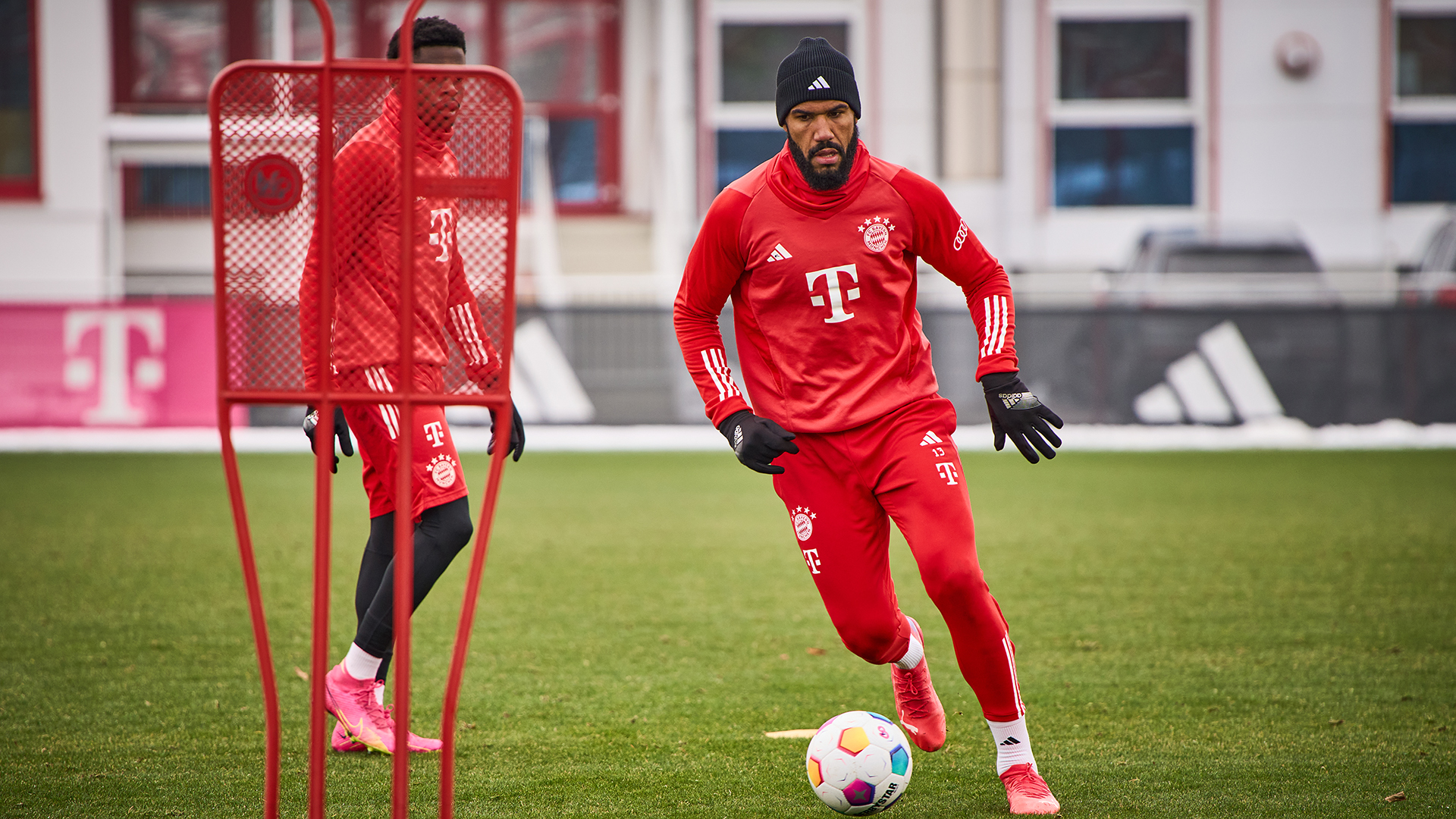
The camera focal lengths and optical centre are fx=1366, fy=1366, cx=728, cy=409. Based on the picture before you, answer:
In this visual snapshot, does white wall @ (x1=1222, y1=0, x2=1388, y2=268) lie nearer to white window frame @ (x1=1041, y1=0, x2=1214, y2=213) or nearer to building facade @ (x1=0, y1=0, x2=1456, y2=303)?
building facade @ (x1=0, y1=0, x2=1456, y2=303)

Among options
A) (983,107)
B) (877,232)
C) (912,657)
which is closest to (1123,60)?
(983,107)

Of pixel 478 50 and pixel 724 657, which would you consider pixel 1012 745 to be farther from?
pixel 478 50

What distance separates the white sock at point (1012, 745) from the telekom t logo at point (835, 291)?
3.95 ft

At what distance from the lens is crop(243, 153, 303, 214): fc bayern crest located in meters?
2.80

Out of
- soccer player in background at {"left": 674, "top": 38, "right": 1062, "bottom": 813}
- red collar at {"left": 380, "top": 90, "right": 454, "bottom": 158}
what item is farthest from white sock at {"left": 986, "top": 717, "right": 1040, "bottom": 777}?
red collar at {"left": 380, "top": 90, "right": 454, "bottom": 158}

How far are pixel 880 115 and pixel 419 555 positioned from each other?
16.7 meters

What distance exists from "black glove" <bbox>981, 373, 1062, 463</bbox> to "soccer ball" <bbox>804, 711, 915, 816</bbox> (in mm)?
844

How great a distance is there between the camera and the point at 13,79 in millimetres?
18797

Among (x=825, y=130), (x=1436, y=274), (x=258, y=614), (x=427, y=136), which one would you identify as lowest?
(x=258, y=614)

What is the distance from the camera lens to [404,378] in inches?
107

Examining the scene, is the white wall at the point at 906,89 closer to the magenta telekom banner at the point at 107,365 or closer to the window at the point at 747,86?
the window at the point at 747,86

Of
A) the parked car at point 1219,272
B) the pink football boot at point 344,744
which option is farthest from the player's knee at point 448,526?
the parked car at point 1219,272

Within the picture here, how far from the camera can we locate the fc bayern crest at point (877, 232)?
3828 mm

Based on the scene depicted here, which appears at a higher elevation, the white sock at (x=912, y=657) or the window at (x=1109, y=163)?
the window at (x=1109, y=163)
